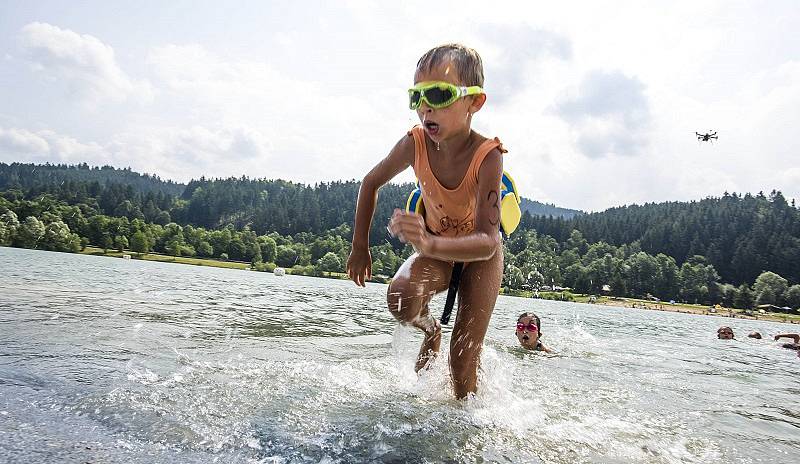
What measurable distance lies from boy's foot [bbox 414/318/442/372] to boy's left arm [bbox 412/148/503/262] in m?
1.62

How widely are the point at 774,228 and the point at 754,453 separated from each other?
17458 cm

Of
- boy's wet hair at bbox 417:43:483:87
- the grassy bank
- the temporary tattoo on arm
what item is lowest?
the grassy bank

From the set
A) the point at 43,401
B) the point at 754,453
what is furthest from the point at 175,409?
the point at 754,453

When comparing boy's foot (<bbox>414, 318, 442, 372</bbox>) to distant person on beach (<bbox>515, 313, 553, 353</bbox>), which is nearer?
boy's foot (<bbox>414, 318, 442, 372</bbox>)

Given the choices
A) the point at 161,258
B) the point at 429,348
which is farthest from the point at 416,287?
the point at 161,258

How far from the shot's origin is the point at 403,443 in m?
3.58

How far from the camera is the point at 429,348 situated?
5.48 meters

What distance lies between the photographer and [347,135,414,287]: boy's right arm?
4.96 m

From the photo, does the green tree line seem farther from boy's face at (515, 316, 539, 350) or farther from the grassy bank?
boy's face at (515, 316, 539, 350)

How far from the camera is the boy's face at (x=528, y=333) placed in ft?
37.0

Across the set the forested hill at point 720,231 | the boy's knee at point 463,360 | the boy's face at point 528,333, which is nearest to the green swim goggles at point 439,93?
the boy's knee at point 463,360

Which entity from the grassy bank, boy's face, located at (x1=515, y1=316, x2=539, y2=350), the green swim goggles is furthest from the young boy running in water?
the grassy bank

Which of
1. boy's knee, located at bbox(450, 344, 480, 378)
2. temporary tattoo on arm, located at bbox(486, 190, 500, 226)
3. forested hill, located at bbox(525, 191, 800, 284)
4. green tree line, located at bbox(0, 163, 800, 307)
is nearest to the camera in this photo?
temporary tattoo on arm, located at bbox(486, 190, 500, 226)

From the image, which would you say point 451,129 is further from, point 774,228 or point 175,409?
point 774,228
